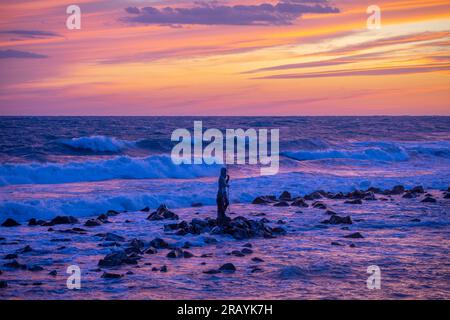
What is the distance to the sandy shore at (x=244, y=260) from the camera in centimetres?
1130

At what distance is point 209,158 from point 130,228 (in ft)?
71.3

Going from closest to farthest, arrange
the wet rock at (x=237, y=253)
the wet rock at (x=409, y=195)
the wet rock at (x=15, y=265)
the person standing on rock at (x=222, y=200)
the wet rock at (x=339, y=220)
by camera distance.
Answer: the wet rock at (x=15, y=265)
the wet rock at (x=237, y=253)
the person standing on rock at (x=222, y=200)
the wet rock at (x=339, y=220)
the wet rock at (x=409, y=195)

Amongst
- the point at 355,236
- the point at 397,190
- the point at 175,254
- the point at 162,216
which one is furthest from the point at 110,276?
the point at 397,190

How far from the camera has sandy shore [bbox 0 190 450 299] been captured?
11.3m

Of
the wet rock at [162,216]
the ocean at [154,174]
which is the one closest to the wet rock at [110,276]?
the wet rock at [162,216]

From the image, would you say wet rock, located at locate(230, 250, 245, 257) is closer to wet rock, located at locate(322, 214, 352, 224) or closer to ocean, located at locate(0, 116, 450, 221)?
wet rock, located at locate(322, 214, 352, 224)

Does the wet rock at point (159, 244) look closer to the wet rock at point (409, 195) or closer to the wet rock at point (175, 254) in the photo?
the wet rock at point (175, 254)

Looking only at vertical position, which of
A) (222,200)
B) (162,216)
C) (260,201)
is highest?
(222,200)

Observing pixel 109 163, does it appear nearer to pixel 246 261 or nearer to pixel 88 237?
pixel 88 237

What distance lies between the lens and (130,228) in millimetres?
18141

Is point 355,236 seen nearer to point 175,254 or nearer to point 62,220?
point 175,254

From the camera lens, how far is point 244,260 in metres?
13.8
